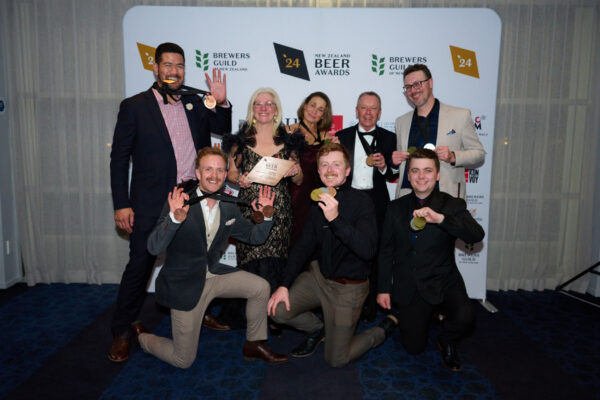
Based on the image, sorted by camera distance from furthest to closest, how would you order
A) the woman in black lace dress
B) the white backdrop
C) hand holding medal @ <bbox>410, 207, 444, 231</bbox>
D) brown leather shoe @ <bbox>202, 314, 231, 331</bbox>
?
the white backdrop < brown leather shoe @ <bbox>202, 314, 231, 331</bbox> < the woman in black lace dress < hand holding medal @ <bbox>410, 207, 444, 231</bbox>

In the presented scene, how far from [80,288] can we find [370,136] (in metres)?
4.12

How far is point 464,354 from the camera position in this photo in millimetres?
3484

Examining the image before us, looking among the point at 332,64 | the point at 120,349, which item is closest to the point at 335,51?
the point at 332,64

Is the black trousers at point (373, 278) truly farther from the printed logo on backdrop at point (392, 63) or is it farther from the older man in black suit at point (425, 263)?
the printed logo on backdrop at point (392, 63)

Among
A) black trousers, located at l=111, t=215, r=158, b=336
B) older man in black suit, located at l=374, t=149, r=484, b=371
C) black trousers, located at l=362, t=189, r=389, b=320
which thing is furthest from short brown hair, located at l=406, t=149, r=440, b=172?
black trousers, located at l=111, t=215, r=158, b=336

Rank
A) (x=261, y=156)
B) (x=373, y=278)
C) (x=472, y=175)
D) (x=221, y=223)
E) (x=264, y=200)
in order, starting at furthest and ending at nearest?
1. (x=472, y=175)
2. (x=373, y=278)
3. (x=261, y=156)
4. (x=221, y=223)
5. (x=264, y=200)

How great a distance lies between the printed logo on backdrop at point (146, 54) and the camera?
451 cm

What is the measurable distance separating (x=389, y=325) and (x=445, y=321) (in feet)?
1.59

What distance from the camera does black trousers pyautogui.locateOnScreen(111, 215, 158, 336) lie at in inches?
129

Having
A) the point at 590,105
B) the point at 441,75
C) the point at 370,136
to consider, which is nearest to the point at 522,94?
the point at 590,105

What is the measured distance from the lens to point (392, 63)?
15.0ft

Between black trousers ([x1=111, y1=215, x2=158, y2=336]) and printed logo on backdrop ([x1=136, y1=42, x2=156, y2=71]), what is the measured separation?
2.17 m

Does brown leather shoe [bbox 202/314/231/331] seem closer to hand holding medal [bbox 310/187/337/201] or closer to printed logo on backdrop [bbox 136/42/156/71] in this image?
hand holding medal [bbox 310/187/337/201]

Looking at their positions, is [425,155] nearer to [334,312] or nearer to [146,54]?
[334,312]
